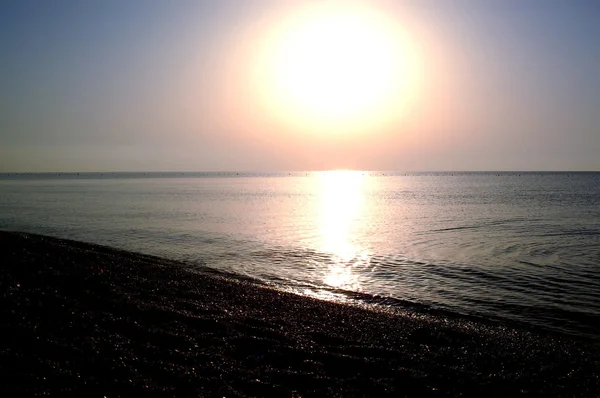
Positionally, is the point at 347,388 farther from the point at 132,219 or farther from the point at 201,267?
the point at 132,219

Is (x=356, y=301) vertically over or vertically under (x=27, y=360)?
under

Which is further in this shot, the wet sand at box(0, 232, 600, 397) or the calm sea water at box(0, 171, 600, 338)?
the calm sea water at box(0, 171, 600, 338)

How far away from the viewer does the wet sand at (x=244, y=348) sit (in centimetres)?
751

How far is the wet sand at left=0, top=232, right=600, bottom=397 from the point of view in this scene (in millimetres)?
7512

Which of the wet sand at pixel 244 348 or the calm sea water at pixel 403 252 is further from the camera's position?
the calm sea water at pixel 403 252

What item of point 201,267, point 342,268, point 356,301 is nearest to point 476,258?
point 342,268

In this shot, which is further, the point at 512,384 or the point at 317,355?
the point at 317,355

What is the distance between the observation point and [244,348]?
944 centimetres

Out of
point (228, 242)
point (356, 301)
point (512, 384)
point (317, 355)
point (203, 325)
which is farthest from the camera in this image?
point (228, 242)

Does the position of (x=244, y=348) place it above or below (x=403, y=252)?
above

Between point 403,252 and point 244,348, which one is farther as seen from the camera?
point 403,252

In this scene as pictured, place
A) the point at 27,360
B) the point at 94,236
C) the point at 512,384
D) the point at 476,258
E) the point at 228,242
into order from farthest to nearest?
1. the point at 94,236
2. the point at 228,242
3. the point at 476,258
4. the point at 512,384
5. the point at 27,360

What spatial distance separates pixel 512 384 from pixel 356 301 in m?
8.20

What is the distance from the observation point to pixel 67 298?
1131 centimetres
